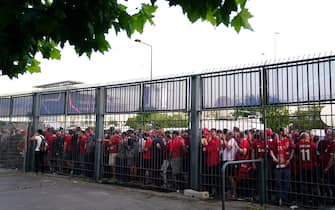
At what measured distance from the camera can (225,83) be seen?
9.67 meters

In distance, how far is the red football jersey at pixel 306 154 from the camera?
8.36 metres

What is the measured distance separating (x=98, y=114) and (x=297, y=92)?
7.03 m

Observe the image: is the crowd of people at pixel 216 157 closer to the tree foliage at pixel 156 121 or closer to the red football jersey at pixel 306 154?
the red football jersey at pixel 306 154

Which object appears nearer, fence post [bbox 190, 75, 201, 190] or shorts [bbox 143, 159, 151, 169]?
fence post [bbox 190, 75, 201, 190]

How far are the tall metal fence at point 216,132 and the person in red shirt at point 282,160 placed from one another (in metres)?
0.02

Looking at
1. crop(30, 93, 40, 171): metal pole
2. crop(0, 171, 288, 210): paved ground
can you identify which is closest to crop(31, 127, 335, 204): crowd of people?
crop(0, 171, 288, 210): paved ground

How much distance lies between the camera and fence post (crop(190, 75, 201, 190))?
10.1 metres

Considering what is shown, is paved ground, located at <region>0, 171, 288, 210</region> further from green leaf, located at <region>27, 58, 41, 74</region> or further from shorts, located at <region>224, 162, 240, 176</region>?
green leaf, located at <region>27, 58, 41, 74</region>

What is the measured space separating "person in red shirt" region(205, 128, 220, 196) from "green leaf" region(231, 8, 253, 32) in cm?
703

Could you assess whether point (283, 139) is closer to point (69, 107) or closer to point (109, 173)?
point (109, 173)

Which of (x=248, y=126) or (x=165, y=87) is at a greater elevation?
(x=165, y=87)

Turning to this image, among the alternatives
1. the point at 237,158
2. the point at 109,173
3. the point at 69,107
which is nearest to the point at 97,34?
the point at 237,158

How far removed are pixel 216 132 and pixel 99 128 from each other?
15.4ft

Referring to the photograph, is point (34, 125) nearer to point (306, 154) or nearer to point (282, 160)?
point (282, 160)
